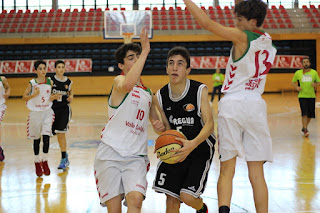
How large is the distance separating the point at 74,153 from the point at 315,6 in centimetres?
2317

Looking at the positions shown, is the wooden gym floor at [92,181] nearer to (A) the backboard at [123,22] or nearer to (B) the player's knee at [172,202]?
(B) the player's knee at [172,202]

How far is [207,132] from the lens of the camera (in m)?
3.38

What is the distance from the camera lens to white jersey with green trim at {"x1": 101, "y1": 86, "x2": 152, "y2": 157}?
337 centimetres

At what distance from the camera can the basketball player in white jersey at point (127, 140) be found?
3.20 meters

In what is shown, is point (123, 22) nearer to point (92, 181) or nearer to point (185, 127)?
point (92, 181)

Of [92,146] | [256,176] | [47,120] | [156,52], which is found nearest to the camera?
[256,176]

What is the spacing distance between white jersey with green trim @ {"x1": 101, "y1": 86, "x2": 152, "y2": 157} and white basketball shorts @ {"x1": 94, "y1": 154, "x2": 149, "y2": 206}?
0.10 meters

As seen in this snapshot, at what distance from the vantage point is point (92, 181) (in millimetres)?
5645

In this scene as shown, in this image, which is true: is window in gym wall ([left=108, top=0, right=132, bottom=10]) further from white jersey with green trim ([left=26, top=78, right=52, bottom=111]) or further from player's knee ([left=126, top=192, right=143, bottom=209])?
player's knee ([left=126, top=192, right=143, bottom=209])

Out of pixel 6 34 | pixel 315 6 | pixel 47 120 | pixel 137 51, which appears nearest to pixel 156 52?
pixel 6 34

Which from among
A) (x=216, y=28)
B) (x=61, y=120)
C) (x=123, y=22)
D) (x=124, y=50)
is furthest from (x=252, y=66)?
(x=123, y=22)

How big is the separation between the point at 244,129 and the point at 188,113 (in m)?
0.52

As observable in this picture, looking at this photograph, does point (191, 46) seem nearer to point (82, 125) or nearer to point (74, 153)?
point (82, 125)

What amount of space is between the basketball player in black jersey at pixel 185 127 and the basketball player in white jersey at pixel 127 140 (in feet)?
0.57
